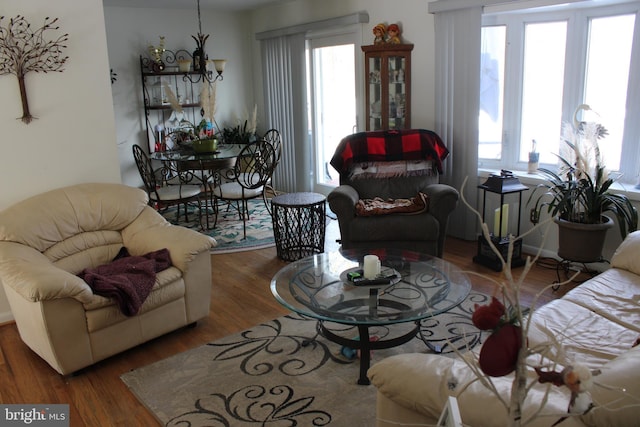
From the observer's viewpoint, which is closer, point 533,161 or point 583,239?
point 583,239

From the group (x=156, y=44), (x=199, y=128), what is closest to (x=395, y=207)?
(x=199, y=128)

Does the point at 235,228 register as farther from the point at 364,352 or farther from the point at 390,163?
the point at 364,352

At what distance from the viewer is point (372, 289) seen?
2.73m

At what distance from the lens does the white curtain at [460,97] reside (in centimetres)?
439

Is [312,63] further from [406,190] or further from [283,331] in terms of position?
[283,331]

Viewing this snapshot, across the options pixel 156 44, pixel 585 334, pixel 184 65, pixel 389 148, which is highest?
pixel 156 44

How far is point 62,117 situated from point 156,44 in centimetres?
332

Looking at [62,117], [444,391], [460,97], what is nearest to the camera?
[444,391]

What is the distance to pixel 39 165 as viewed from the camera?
3.40m

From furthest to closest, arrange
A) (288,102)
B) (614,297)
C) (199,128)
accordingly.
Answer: (288,102) → (199,128) → (614,297)

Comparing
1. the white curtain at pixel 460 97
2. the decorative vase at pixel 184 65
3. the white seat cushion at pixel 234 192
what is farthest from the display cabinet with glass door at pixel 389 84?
the decorative vase at pixel 184 65

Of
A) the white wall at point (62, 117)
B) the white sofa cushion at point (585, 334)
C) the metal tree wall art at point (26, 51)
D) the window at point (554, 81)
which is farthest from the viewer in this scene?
the window at point (554, 81)

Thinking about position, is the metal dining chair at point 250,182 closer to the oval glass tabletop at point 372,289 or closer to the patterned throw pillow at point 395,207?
the patterned throw pillow at point 395,207

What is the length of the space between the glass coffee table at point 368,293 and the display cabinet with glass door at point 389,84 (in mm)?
2080
